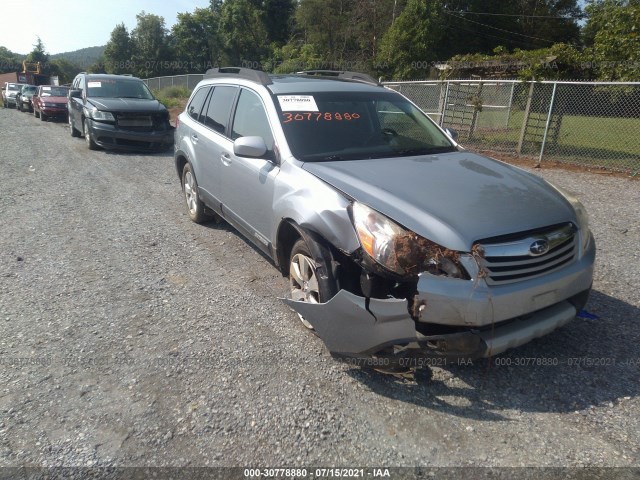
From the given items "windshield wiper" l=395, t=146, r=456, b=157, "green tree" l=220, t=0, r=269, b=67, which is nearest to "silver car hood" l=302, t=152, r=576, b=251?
"windshield wiper" l=395, t=146, r=456, b=157

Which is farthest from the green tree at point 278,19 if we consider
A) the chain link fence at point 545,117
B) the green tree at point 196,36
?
the chain link fence at point 545,117

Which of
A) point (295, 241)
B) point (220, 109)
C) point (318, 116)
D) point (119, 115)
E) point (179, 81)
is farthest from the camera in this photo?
point (179, 81)

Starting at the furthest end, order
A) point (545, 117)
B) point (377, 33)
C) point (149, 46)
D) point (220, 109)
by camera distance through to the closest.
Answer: point (149, 46), point (377, 33), point (545, 117), point (220, 109)

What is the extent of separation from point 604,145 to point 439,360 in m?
12.5

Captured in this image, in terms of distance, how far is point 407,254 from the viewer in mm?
2623

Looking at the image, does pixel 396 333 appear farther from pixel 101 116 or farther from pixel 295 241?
pixel 101 116

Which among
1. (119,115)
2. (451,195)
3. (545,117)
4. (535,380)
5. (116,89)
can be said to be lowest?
(535,380)

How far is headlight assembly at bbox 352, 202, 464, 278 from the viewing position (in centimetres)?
262

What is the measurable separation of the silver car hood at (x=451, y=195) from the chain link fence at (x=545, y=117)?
23.0 ft

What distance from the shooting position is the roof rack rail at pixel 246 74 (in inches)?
176

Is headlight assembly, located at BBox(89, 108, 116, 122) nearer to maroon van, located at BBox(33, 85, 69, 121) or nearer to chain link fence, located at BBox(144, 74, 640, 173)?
chain link fence, located at BBox(144, 74, 640, 173)

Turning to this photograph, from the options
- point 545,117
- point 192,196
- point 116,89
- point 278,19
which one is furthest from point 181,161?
point 278,19

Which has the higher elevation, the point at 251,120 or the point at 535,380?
the point at 251,120

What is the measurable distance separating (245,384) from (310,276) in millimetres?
863
